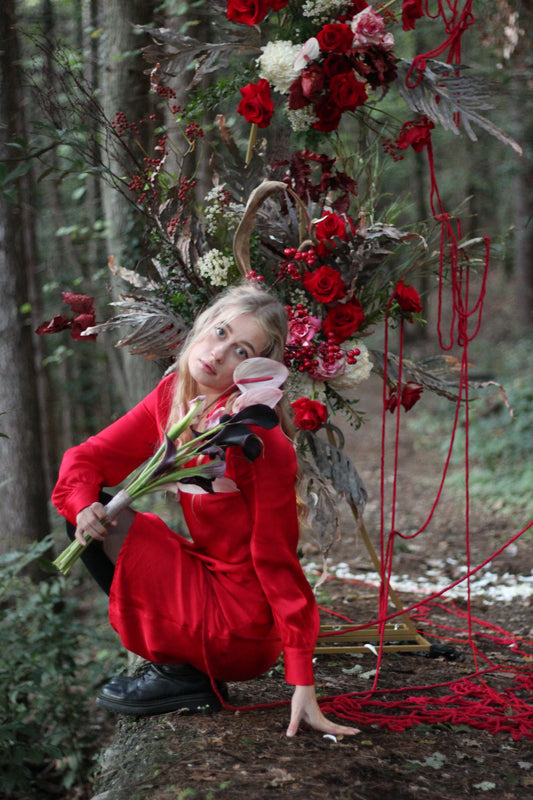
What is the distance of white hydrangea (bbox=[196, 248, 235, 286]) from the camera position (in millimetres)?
3068

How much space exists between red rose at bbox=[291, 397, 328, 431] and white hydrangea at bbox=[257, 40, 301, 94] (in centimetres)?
125

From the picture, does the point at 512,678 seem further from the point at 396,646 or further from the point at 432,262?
the point at 432,262

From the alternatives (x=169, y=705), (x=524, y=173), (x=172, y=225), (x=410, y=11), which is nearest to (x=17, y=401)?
(x=172, y=225)

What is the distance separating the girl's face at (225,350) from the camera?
8.11 feet

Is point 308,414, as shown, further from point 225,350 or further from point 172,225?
point 172,225

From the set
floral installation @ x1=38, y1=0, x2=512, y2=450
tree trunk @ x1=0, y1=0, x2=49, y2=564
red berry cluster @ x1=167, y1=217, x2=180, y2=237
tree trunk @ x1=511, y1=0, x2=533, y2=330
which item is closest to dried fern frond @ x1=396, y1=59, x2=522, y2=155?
floral installation @ x1=38, y1=0, x2=512, y2=450

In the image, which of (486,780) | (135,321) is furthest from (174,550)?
(486,780)

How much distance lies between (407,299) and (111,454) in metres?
1.29

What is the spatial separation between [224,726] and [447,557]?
3.45 meters

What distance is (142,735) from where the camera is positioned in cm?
239

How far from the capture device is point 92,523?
7.45 ft

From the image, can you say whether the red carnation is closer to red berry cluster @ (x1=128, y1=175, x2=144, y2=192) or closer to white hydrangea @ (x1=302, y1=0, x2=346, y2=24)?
red berry cluster @ (x1=128, y1=175, x2=144, y2=192)

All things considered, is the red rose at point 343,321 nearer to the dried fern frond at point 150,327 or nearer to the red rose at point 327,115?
the dried fern frond at point 150,327

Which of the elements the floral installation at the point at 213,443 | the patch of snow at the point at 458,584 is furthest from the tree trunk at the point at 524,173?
the floral installation at the point at 213,443
